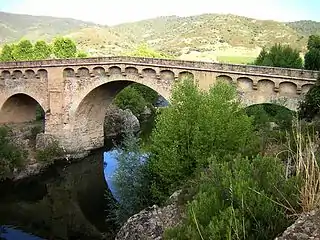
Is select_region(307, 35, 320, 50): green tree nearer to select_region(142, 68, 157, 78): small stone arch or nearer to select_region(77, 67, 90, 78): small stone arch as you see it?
select_region(142, 68, 157, 78): small stone arch

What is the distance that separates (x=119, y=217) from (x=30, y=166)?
14.8m

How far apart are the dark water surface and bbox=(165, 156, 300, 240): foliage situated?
16.3 m

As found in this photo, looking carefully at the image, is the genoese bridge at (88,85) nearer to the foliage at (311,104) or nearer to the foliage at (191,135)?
the foliage at (311,104)

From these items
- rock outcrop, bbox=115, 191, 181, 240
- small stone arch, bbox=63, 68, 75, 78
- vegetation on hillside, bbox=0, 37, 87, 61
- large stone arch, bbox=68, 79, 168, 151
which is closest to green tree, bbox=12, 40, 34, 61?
vegetation on hillside, bbox=0, 37, 87, 61

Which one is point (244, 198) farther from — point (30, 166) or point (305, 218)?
point (30, 166)

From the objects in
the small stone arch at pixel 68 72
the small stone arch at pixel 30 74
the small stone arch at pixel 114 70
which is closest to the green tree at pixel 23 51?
the small stone arch at pixel 30 74

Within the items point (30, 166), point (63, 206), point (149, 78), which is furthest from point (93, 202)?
point (149, 78)

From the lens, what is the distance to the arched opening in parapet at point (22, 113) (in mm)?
37812

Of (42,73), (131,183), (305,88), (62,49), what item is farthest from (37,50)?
(305,88)

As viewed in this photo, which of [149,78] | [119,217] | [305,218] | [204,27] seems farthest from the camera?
[204,27]

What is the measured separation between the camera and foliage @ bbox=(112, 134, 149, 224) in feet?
59.4

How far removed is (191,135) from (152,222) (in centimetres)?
678

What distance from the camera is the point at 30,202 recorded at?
27.4 m

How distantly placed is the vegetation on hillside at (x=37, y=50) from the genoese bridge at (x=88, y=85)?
48.8 ft
